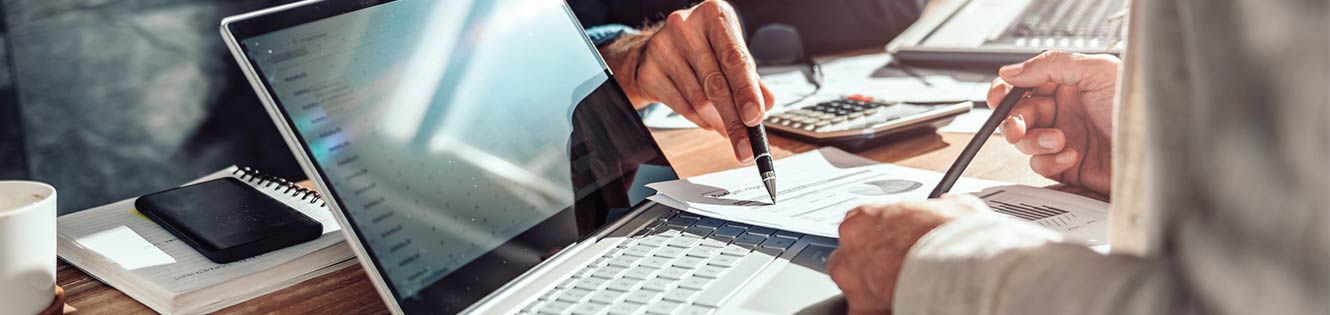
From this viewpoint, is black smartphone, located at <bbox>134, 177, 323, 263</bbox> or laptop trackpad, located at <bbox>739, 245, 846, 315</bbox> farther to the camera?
black smartphone, located at <bbox>134, 177, 323, 263</bbox>

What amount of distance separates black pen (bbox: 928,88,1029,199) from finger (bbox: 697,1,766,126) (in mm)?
Answer: 154

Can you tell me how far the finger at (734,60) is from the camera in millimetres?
812

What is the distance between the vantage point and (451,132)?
612 millimetres

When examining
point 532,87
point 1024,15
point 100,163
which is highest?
point 100,163

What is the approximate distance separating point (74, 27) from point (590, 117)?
1.43 m

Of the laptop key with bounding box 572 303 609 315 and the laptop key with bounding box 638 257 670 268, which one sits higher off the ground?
the laptop key with bounding box 572 303 609 315

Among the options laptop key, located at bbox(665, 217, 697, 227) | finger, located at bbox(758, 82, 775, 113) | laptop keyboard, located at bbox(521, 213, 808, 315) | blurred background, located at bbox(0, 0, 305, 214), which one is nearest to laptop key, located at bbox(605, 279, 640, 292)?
laptop keyboard, located at bbox(521, 213, 808, 315)

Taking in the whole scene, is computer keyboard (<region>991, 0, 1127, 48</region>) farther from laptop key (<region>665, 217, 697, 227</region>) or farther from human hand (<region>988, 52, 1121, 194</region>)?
laptop key (<region>665, 217, 697, 227</region>)

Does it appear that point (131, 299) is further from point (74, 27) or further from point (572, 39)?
point (74, 27)

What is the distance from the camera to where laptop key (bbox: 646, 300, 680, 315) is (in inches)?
20.8

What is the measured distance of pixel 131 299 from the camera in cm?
61

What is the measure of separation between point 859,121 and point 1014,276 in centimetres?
55

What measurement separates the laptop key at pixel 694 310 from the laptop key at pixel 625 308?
2 centimetres

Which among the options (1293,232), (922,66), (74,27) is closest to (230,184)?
(1293,232)
